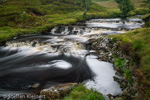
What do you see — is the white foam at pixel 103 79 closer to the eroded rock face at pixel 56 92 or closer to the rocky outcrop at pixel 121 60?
the rocky outcrop at pixel 121 60

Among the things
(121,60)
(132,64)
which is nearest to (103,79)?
(121,60)

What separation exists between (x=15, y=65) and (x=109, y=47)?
13.8 meters

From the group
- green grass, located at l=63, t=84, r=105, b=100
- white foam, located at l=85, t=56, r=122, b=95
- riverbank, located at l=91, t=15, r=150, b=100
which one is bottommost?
white foam, located at l=85, t=56, r=122, b=95

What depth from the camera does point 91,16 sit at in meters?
62.0

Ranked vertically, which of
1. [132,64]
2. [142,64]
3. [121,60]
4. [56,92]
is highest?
[142,64]

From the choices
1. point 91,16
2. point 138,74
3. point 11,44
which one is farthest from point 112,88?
point 91,16

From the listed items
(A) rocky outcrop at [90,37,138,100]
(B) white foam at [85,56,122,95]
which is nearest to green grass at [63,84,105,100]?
(A) rocky outcrop at [90,37,138,100]

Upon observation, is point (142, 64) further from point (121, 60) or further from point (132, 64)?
point (121, 60)

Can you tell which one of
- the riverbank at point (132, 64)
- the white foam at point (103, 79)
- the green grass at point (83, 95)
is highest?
the riverbank at point (132, 64)

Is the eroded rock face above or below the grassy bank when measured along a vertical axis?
below

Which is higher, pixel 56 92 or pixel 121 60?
pixel 121 60

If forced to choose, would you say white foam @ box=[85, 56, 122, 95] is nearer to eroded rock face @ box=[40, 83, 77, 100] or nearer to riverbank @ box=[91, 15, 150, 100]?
riverbank @ box=[91, 15, 150, 100]

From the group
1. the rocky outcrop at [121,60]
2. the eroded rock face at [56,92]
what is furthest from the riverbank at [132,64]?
the eroded rock face at [56,92]

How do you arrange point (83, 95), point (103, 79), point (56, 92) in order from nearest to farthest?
point (83, 95) < point (56, 92) < point (103, 79)
